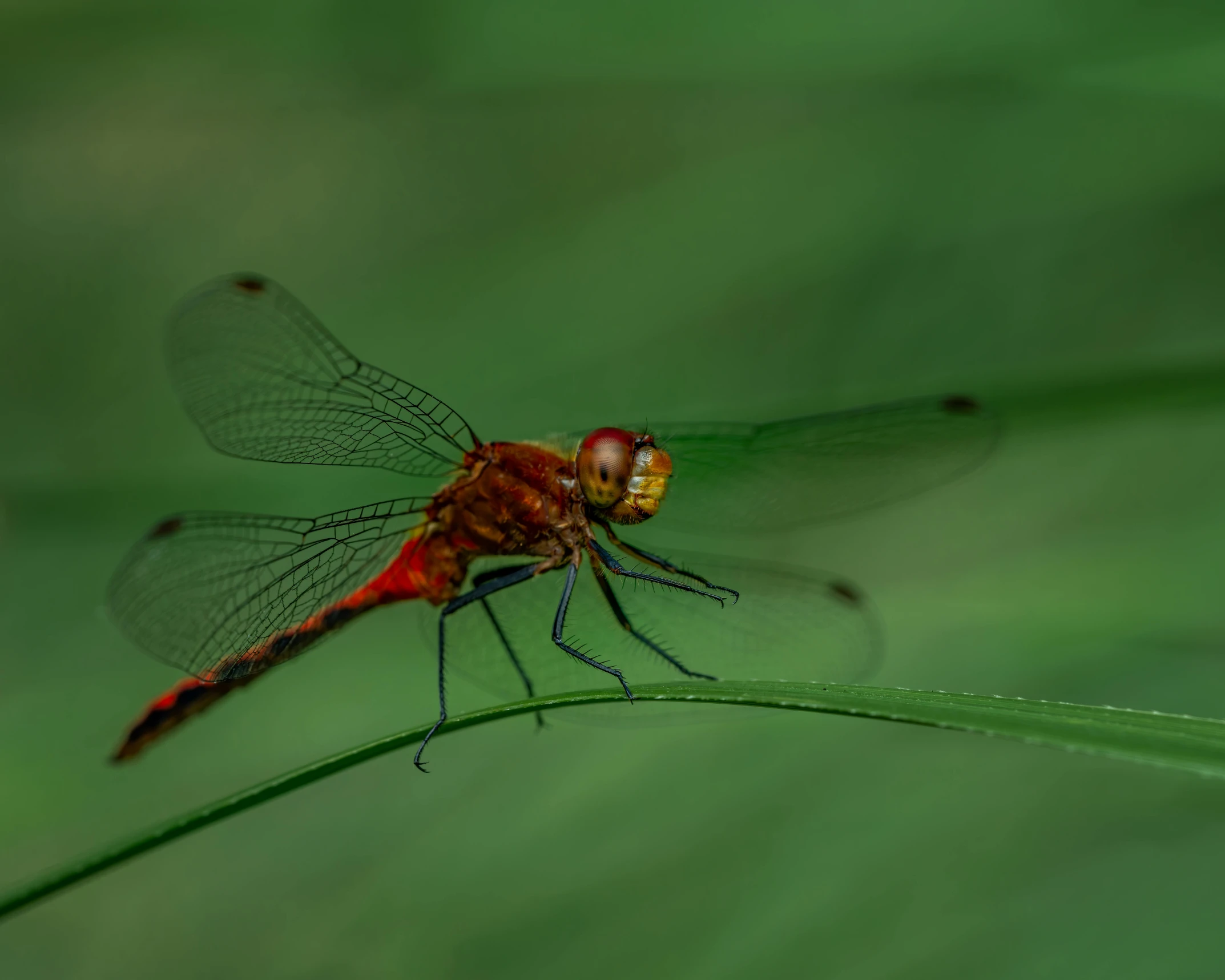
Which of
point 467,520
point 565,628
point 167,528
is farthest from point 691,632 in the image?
point 167,528

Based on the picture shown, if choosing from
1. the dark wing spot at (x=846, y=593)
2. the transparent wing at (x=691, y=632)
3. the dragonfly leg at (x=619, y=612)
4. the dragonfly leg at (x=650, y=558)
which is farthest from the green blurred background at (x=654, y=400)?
the dragonfly leg at (x=650, y=558)

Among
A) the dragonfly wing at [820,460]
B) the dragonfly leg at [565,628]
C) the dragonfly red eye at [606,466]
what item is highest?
the dragonfly wing at [820,460]

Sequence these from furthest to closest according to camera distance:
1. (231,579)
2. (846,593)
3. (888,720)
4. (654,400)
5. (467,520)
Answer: (654,400)
(846,593)
(467,520)
(231,579)
(888,720)

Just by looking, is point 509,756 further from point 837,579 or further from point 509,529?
point 837,579

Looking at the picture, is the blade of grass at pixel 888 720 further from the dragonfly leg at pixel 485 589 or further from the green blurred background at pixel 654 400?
A: the green blurred background at pixel 654 400

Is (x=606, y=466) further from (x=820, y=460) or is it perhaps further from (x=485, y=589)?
(x=820, y=460)

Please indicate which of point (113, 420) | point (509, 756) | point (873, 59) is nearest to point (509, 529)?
point (509, 756)

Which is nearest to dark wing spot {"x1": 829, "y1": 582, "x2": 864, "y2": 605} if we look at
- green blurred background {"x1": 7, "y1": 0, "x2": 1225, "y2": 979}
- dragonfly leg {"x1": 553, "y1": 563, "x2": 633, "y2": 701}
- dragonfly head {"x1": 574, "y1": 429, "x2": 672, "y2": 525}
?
green blurred background {"x1": 7, "y1": 0, "x2": 1225, "y2": 979}
